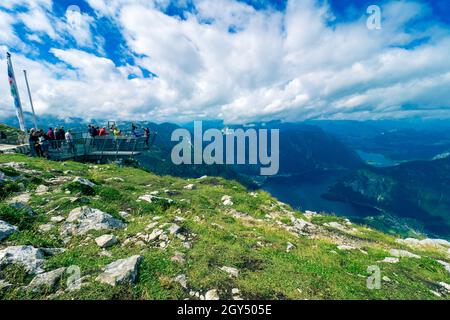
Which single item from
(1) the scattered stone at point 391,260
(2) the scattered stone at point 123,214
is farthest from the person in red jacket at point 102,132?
(1) the scattered stone at point 391,260

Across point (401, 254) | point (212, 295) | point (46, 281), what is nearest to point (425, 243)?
point (401, 254)

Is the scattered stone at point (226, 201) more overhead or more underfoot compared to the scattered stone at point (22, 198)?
more underfoot

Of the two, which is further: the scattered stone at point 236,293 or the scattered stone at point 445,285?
the scattered stone at point 445,285

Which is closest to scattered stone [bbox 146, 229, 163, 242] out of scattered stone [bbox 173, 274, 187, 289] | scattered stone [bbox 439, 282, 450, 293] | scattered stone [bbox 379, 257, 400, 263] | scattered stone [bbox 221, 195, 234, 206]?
scattered stone [bbox 173, 274, 187, 289]

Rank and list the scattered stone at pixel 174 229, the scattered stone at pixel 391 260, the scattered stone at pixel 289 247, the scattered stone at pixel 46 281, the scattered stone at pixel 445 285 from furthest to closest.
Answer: the scattered stone at pixel 391 260, the scattered stone at pixel 289 247, the scattered stone at pixel 174 229, the scattered stone at pixel 445 285, the scattered stone at pixel 46 281

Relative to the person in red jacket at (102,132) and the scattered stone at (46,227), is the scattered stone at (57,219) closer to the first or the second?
the scattered stone at (46,227)
